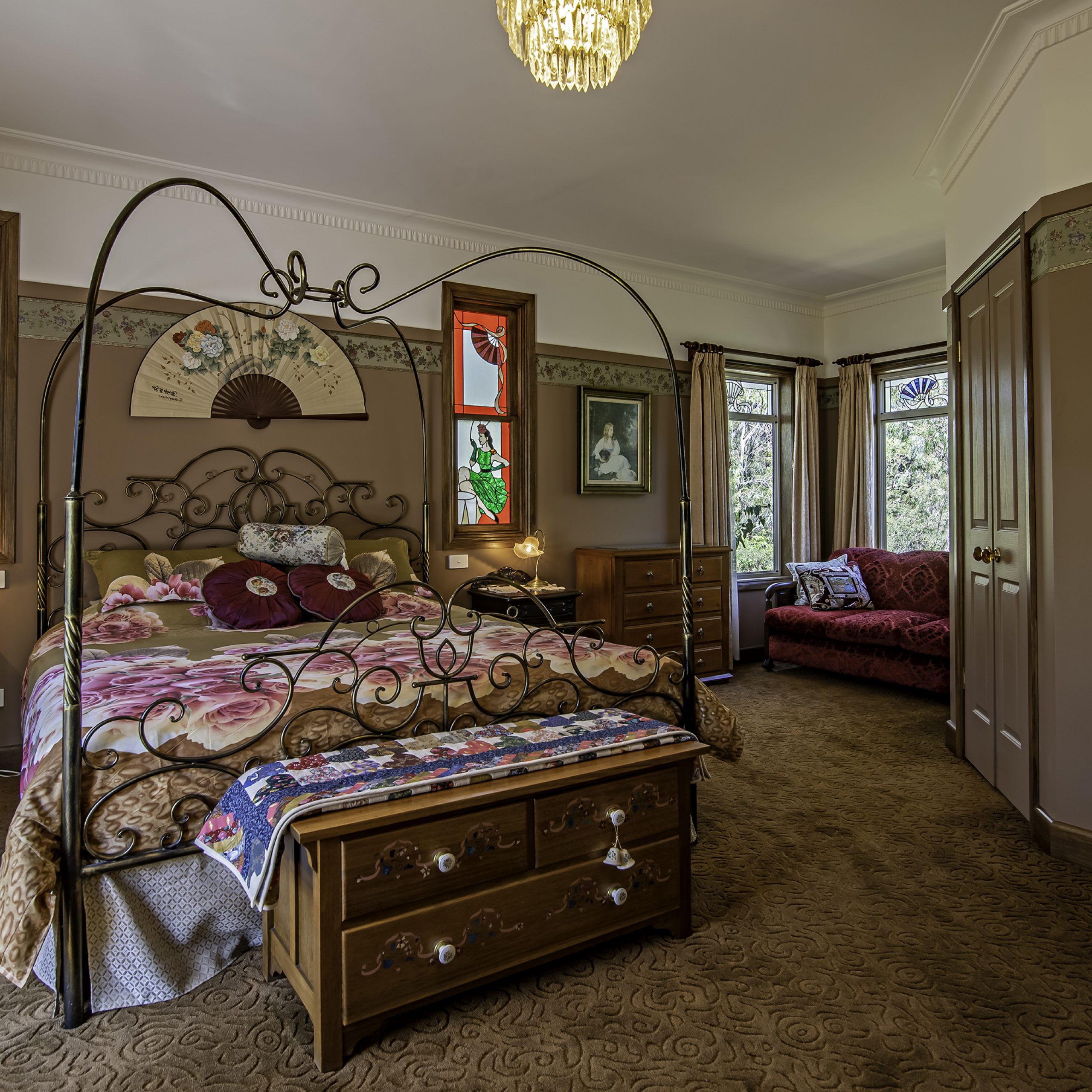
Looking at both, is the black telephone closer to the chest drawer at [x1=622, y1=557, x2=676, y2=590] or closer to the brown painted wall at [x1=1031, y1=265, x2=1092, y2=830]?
the chest drawer at [x1=622, y1=557, x2=676, y2=590]

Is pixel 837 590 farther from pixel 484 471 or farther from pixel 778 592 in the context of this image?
pixel 484 471

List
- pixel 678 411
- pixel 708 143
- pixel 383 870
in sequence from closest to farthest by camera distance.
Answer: pixel 383 870, pixel 678 411, pixel 708 143

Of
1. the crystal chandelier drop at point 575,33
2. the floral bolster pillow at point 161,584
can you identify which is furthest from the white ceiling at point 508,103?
the floral bolster pillow at point 161,584

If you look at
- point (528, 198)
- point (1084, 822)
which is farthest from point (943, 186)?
point (1084, 822)

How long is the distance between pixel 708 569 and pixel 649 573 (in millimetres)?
562

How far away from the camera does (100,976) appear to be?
6.34 ft

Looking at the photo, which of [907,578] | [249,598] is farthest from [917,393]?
[249,598]

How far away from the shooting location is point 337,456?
4.50 meters

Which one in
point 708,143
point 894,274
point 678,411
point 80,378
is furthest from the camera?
point 894,274

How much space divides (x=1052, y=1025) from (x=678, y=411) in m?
2.15

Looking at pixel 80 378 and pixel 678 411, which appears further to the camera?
pixel 678 411

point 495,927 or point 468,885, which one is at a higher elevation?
point 468,885

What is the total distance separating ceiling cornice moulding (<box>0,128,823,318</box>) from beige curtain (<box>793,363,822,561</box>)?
33.4 inches

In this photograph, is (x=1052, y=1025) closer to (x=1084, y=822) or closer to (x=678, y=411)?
(x=1084, y=822)
